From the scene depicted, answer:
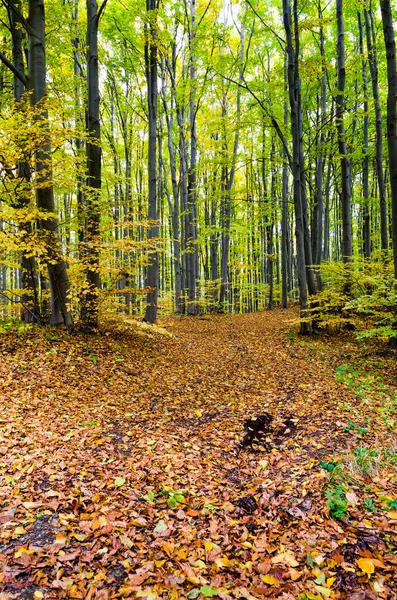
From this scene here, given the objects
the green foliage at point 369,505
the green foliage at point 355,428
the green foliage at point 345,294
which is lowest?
the green foliage at point 369,505

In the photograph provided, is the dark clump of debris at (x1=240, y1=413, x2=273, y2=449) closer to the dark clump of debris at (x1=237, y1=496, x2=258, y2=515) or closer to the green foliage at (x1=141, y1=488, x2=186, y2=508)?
the dark clump of debris at (x1=237, y1=496, x2=258, y2=515)

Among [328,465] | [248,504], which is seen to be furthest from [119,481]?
[328,465]

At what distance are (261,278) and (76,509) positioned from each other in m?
27.3

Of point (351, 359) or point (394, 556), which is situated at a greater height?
point (351, 359)

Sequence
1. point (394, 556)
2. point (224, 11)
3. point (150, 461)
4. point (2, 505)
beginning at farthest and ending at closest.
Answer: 1. point (224, 11)
2. point (150, 461)
3. point (2, 505)
4. point (394, 556)

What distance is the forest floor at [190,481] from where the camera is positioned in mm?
2246

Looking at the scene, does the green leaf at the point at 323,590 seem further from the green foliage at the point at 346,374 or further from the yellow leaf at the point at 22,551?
the green foliage at the point at 346,374

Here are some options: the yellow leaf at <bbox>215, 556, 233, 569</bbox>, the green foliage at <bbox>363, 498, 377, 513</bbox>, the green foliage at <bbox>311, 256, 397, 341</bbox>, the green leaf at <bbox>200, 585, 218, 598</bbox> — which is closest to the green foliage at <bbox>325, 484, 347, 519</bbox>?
the green foliage at <bbox>363, 498, 377, 513</bbox>

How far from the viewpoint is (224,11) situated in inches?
621

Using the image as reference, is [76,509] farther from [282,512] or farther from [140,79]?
[140,79]

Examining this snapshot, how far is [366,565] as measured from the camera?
89.0 inches

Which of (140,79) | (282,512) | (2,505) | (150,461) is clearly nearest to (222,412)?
(150,461)

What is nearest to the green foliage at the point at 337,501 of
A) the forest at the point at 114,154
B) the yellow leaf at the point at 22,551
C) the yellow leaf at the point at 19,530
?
the yellow leaf at the point at 22,551

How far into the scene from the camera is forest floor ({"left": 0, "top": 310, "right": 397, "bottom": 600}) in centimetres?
225
